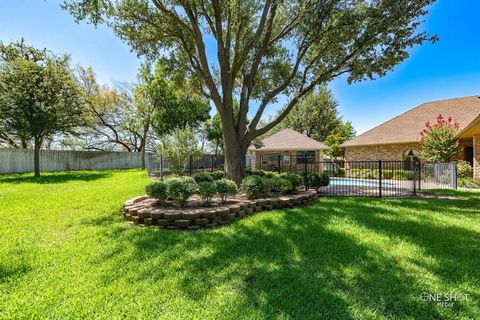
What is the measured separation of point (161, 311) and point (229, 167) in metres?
5.54

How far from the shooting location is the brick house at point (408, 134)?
15703 mm

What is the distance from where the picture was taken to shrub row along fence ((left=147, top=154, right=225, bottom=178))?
12.6 meters

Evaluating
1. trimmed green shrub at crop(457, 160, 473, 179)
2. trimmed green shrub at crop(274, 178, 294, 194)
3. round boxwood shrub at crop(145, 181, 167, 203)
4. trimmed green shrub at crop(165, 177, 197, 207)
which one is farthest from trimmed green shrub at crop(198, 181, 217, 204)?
trimmed green shrub at crop(457, 160, 473, 179)

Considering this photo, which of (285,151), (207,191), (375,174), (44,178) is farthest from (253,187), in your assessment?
(285,151)

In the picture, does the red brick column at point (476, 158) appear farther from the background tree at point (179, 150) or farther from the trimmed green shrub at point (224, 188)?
the background tree at point (179, 150)

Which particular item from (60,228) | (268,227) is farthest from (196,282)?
(60,228)

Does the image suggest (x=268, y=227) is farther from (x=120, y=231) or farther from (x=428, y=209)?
(x=428, y=209)

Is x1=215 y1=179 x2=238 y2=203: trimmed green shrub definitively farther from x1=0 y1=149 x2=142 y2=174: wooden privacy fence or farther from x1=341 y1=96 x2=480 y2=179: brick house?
x1=0 y1=149 x2=142 y2=174: wooden privacy fence

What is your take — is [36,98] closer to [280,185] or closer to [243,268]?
[280,185]

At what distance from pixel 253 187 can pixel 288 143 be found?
14722 mm

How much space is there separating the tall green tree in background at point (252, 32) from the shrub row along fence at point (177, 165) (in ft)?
15.5

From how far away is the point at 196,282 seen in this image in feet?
8.98

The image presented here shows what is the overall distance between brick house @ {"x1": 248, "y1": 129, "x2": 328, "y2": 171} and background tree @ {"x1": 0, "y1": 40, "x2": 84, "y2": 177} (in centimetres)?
1385

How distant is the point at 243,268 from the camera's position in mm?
3045
